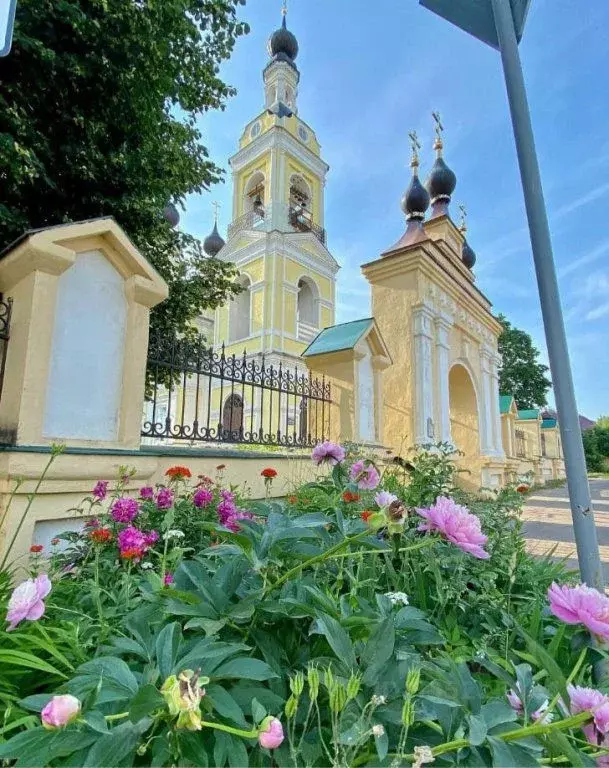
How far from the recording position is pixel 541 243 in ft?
4.63

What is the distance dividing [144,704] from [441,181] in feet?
40.5

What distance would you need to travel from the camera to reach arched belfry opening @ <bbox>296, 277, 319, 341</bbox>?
17625mm

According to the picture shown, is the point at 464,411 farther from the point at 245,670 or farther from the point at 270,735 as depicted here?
the point at 270,735

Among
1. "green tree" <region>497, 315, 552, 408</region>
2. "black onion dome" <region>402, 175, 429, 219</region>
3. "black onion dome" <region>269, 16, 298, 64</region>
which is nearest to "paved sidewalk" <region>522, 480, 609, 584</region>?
"black onion dome" <region>402, 175, 429, 219</region>

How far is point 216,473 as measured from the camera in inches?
130

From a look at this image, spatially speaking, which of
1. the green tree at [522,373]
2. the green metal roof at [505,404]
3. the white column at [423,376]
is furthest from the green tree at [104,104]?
the green tree at [522,373]

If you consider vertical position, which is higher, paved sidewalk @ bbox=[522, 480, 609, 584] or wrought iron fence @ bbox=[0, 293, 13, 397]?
wrought iron fence @ bbox=[0, 293, 13, 397]

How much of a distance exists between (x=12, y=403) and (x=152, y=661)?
1883 mm

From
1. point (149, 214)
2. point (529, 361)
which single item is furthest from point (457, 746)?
point (529, 361)

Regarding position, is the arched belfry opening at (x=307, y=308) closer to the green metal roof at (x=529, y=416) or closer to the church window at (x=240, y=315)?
the church window at (x=240, y=315)

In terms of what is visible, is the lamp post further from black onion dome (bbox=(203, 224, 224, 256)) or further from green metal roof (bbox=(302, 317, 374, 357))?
black onion dome (bbox=(203, 224, 224, 256))

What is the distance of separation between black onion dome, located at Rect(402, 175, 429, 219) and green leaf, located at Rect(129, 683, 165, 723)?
Result: 33.2ft

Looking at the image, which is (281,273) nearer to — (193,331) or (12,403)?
(193,331)

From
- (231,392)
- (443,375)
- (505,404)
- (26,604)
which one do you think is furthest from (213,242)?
(26,604)
